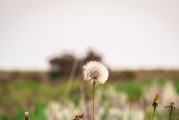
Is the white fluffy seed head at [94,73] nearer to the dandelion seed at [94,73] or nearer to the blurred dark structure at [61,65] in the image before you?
the dandelion seed at [94,73]

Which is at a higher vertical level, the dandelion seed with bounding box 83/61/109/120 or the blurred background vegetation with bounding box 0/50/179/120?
the blurred background vegetation with bounding box 0/50/179/120

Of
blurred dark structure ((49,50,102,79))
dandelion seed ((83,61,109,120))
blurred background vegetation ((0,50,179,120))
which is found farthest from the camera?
blurred dark structure ((49,50,102,79))

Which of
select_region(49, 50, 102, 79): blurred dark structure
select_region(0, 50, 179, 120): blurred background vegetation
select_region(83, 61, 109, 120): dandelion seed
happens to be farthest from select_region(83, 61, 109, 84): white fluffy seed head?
select_region(49, 50, 102, 79): blurred dark structure

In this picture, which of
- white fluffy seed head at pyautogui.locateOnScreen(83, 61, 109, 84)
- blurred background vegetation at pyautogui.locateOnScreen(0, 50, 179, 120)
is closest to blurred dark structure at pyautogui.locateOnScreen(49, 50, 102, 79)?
blurred background vegetation at pyautogui.locateOnScreen(0, 50, 179, 120)

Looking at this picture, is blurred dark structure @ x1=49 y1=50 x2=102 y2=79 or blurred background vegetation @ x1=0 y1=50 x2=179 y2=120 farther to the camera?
blurred dark structure @ x1=49 y1=50 x2=102 y2=79

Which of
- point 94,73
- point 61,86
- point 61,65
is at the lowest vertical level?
point 94,73

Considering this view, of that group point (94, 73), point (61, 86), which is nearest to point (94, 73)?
point (94, 73)

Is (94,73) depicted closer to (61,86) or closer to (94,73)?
(94,73)

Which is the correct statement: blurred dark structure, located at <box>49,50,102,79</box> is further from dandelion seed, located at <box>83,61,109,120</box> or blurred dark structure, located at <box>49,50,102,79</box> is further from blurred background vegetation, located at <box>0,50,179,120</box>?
dandelion seed, located at <box>83,61,109,120</box>

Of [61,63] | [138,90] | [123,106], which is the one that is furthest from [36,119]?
[61,63]

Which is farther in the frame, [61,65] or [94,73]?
[61,65]

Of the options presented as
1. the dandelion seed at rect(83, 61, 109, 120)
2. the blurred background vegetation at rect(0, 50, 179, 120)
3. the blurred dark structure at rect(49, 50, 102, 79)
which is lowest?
the dandelion seed at rect(83, 61, 109, 120)

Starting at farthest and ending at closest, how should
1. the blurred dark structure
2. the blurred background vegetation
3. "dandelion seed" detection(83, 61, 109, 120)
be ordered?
the blurred dark structure < the blurred background vegetation < "dandelion seed" detection(83, 61, 109, 120)

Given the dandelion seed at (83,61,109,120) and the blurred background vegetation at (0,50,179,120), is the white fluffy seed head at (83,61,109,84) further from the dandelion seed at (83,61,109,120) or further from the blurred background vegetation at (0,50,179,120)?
the blurred background vegetation at (0,50,179,120)
